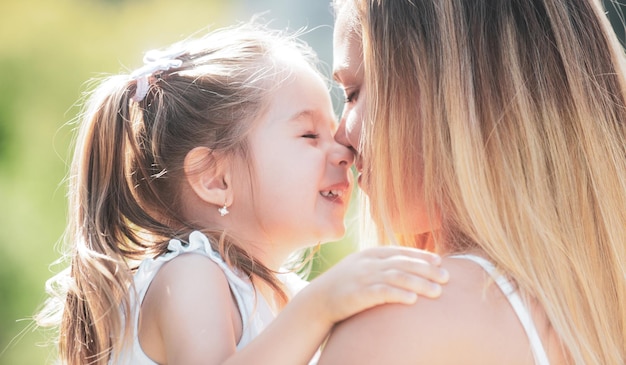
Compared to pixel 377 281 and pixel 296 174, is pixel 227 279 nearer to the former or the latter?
pixel 296 174

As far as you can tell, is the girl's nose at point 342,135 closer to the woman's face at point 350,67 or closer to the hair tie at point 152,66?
the woman's face at point 350,67

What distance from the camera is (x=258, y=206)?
7.77 ft

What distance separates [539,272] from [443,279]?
0.20m

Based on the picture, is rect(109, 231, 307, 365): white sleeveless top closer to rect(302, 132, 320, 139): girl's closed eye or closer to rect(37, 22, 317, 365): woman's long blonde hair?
rect(37, 22, 317, 365): woman's long blonde hair

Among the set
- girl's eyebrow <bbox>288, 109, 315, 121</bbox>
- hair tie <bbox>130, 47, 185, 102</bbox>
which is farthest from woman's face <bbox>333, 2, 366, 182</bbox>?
hair tie <bbox>130, 47, 185, 102</bbox>

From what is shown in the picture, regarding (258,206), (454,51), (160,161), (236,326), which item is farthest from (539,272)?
(160,161)

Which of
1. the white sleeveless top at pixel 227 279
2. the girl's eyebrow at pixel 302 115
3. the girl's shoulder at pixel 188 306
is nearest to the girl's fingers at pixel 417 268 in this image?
the girl's shoulder at pixel 188 306

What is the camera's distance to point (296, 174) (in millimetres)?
2371

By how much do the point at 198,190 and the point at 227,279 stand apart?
321mm

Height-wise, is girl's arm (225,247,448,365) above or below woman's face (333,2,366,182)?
below

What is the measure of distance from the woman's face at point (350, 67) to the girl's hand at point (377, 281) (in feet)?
1.84

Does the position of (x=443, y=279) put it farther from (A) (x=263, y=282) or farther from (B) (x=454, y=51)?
(A) (x=263, y=282)

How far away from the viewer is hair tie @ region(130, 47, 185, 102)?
237 cm

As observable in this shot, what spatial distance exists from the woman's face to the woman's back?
663 millimetres
